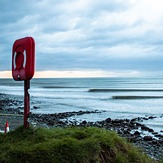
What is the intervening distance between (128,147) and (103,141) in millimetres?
866

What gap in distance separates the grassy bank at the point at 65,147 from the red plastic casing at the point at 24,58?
1.38 metres

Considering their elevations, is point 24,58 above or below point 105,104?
above

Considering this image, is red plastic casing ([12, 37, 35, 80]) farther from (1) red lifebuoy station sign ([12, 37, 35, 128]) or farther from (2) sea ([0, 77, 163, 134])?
(2) sea ([0, 77, 163, 134])

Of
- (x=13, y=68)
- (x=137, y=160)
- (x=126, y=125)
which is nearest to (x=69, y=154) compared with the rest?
(x=137, y=160)

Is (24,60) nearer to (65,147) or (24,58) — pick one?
(24,58)

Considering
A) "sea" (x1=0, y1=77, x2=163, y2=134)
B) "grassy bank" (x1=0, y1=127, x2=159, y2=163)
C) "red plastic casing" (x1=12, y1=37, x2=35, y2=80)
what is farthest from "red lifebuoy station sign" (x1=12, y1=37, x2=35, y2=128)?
"sea" (x1=0, y1=77, x2=163, y2=134)

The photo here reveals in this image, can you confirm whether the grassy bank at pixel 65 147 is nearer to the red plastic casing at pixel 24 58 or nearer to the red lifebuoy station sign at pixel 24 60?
the red lifebuoy station sign at pixel 24 60

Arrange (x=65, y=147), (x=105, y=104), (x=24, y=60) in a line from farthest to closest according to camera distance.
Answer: (x=105, y=104)
(x=24, y=60)
(x=65, y=147)

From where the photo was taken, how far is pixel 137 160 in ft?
23.6

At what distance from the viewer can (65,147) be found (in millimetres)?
6508

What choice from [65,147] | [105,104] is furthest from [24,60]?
[105,104]

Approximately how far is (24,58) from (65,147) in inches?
94.6

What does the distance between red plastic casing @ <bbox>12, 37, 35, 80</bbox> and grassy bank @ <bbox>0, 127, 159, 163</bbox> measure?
4.53ft

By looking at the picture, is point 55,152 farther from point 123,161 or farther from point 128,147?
point 128,147
